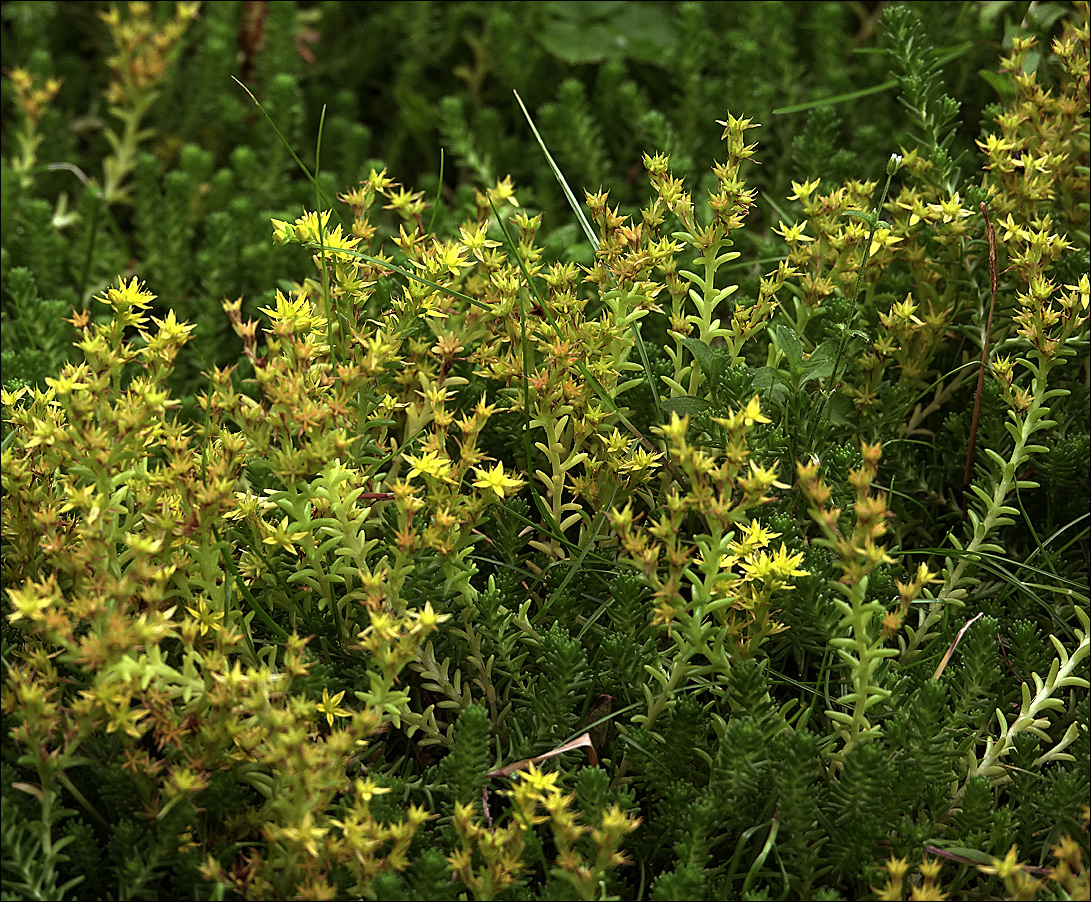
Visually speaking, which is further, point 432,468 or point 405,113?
point 405,113

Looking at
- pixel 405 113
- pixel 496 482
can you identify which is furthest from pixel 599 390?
pixel 405 113

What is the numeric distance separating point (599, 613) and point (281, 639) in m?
0.57

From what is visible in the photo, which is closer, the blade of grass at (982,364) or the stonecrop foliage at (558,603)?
the stonecrop foliage at (558,603)

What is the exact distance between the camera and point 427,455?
200cm

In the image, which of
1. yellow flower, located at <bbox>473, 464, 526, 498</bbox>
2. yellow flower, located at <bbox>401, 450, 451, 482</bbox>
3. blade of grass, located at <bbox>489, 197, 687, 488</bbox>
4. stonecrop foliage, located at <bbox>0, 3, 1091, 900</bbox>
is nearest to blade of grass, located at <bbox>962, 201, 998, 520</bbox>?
stonecrop foliage, located at <bbox>0, 3, 1091, 900</bbox>

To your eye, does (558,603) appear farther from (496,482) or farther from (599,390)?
(599,390)

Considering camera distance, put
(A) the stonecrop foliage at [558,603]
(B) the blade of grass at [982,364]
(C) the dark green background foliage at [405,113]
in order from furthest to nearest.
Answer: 1. (C) the dark green background foliage at [405,113]
2. (B) the blade of grass at [982,364]
3. (A) the stonecrop foliage at [558,603]

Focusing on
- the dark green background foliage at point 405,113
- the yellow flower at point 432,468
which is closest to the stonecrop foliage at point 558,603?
the yellow flower at point 432,468

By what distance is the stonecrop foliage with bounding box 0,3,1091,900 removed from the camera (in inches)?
69.7

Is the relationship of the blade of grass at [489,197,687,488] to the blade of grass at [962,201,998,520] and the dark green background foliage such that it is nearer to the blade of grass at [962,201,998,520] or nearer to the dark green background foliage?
the blade of grass at [962,201,998,520]

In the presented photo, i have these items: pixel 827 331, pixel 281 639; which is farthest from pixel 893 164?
pixel 281 639

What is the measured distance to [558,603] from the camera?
213 centimetres

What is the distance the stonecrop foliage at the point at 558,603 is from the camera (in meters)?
1.77

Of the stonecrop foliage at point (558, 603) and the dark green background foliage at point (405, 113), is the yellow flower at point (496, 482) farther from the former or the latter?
the dark green background foliage at point (405, 113)
